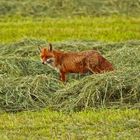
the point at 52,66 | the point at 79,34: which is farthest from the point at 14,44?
the point at 79,34

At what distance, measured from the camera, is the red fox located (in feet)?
49.5

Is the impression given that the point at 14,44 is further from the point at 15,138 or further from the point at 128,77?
the point at 15,138

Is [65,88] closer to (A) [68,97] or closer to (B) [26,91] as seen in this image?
(A) [68,97]

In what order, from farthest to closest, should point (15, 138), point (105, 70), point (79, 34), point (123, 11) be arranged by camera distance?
point (123, 11) → point (79, 34) → point (105, 70) → point (15, 138)

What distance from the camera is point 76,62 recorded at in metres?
15.3

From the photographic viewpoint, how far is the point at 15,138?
1170cm

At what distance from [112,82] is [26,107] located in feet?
5.20

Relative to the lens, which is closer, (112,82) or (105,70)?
(112,82)

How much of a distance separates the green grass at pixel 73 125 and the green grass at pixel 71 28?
10.4 meters

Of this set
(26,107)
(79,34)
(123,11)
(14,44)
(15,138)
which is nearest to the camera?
(15,138)

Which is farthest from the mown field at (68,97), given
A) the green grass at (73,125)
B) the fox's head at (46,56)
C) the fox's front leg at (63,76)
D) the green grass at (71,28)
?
the green grass at (71,28)

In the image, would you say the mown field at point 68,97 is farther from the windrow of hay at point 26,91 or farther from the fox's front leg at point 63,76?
the fox's front leg at point 63,76

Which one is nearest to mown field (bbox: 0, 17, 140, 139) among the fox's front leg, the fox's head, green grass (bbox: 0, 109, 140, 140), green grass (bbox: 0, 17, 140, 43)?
green grass (bbox: 0, 109, 140, 140)

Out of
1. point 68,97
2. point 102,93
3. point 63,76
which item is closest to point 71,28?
point 63,76
